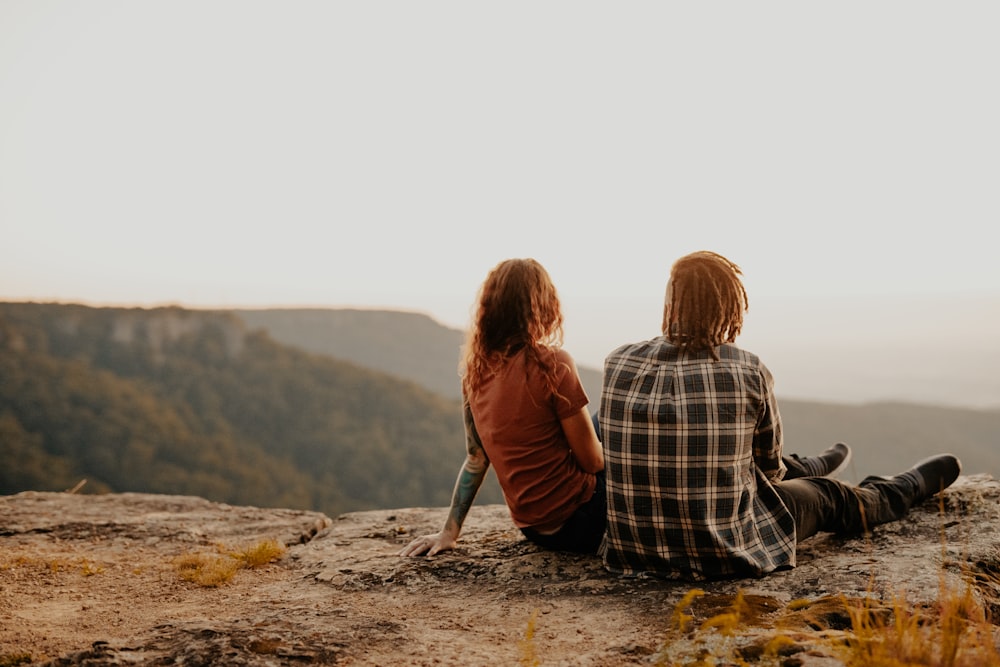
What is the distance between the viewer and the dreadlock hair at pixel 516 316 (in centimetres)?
322

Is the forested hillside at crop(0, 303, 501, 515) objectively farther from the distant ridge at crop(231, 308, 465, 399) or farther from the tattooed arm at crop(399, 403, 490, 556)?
the tattooed arm at crop(399, 403, 490, 556)

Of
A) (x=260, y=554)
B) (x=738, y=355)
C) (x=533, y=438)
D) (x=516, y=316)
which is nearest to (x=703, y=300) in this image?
(x=738, y=355)

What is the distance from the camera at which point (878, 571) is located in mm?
2994

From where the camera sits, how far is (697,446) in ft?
9.45

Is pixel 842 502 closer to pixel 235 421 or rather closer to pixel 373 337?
pixel 235 421

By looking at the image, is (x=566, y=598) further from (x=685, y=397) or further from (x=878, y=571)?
(x=878, y=571)

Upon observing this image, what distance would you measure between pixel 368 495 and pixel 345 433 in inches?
280

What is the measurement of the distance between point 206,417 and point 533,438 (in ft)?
162

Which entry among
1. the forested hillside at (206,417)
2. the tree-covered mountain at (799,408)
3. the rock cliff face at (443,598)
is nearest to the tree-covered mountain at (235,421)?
the forested hillside at (206,417)

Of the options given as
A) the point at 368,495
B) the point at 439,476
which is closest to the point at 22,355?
the point at 368,495

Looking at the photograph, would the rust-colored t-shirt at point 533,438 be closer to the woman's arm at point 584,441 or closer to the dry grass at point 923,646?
the woman's arm at point 584,441

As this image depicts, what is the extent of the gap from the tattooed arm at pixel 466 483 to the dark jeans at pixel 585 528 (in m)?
0.36

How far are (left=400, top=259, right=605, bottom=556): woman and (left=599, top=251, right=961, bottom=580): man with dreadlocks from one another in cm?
20

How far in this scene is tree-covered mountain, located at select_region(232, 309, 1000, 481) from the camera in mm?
59969
